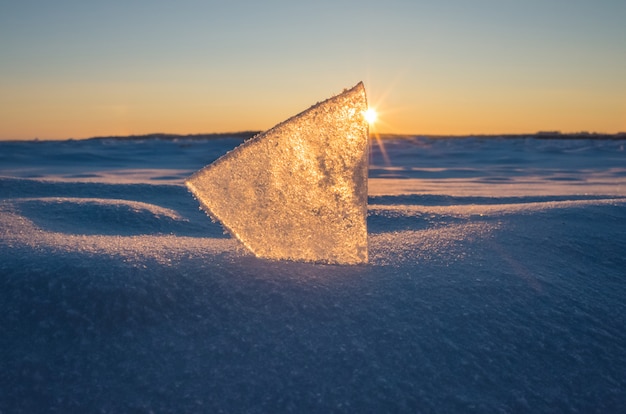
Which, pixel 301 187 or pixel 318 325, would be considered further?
pixel 301 187

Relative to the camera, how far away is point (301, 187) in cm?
194

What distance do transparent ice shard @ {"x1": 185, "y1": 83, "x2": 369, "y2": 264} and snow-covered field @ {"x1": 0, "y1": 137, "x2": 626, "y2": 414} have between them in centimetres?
9

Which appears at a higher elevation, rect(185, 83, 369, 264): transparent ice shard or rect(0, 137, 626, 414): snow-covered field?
rect(185, 83, 369, 264): transparent ice shard

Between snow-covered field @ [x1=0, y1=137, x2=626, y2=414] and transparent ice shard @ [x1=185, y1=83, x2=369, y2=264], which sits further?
transparent ice shard @ [x1=185, y1=83, x2=369, y2=264]

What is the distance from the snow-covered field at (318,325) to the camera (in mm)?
1310

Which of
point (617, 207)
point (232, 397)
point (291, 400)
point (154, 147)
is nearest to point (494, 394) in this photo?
point (291, 400)

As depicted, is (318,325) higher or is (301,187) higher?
(301,187)

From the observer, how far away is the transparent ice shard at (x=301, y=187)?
189cm

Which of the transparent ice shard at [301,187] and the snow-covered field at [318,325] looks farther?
the transparent ice shard at [301,187]

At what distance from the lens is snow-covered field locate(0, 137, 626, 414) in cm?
131

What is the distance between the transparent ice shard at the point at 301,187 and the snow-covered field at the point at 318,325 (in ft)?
0.29

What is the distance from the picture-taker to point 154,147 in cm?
1305

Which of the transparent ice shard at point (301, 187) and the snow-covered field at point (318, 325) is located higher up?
the transparent ice shard at point (301, 187)

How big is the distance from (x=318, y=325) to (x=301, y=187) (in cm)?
58
